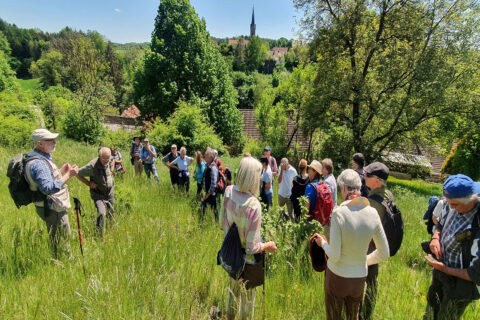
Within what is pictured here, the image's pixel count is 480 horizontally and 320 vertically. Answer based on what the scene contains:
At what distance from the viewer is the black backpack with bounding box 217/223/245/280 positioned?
97.9 inches

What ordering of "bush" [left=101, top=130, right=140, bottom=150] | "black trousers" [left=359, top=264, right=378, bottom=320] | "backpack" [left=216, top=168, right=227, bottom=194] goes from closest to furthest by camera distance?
1. "black trousers" [left=359, top=264, right=378, bottom=320]
2. "backpack" [left=216, top=168, right=227, bottom=194]
3. "bush" [left=101, top=130, right=140, bottom=150]

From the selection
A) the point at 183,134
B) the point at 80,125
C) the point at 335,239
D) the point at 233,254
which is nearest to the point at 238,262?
the point at 233,254

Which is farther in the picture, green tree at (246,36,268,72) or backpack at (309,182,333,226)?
green tree at (246,36,268,72)

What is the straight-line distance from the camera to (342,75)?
14445 mm

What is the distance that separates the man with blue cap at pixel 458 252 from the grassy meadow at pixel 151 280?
580mm

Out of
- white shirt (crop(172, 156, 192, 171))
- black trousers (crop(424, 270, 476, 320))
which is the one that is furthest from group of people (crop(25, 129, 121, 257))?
black trousers (crop(424, 270, 476, 320))

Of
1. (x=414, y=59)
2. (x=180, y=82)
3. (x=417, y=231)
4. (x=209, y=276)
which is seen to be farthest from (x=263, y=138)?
(x=209, y=276)

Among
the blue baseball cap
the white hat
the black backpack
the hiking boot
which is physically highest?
the white hat

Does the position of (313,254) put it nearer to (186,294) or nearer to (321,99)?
(186,294)

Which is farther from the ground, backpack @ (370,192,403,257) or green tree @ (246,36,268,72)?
green tree @ (246,36,268,72)

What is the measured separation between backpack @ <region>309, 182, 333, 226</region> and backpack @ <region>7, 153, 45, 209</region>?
4.05 metres

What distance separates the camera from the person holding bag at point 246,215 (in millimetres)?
2416

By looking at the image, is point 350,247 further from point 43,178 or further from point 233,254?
point 43,178

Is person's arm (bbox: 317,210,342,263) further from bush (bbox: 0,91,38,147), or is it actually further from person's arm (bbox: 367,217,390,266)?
bush (bbox: 0,91,38,147)
